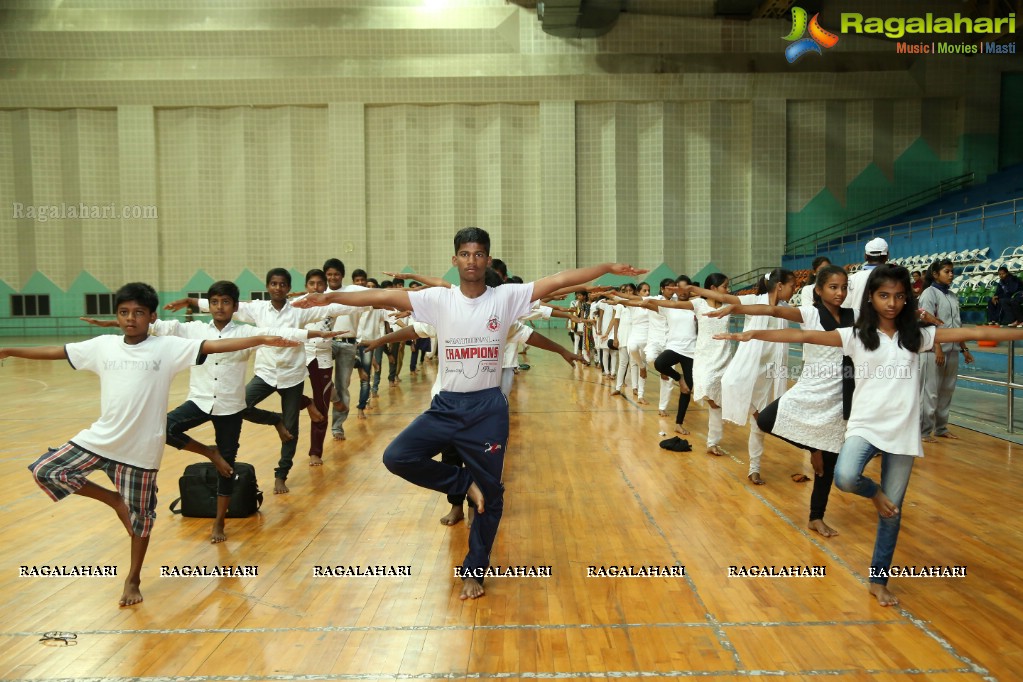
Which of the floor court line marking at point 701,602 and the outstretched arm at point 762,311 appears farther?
the outstretched arm at point 762,311

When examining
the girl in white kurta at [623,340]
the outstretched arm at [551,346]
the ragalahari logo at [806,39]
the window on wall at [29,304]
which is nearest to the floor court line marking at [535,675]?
the outstretched arm at [551,346]

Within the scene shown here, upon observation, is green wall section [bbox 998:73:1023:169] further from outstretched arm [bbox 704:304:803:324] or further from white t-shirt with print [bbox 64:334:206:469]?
white t-shirt with print [bbox 64:334:206:469]

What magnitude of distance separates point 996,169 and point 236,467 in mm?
27774

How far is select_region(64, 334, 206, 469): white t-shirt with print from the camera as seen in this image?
155 inches

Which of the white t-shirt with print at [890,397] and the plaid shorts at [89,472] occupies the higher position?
the white t-shirt with print at [890,397]

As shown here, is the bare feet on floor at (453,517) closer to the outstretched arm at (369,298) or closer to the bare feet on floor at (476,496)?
the bare feet on floor at (476,496)

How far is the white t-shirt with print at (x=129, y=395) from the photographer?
394 centimetres

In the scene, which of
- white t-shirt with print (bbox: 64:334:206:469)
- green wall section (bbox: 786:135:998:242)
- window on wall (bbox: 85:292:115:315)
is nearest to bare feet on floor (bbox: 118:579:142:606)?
white t-shirt with print (bbox: 64:334:206:469)

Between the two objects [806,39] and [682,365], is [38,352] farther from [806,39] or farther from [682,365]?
[806,39]

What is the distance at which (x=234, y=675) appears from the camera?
3.23 metres

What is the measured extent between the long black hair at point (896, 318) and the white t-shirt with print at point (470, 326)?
1.75 m

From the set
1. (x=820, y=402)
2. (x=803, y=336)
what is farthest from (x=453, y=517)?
(x=803, y=336)

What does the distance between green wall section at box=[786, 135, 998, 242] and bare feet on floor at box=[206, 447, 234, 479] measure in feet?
80.6

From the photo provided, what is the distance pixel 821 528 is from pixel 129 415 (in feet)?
13.9
